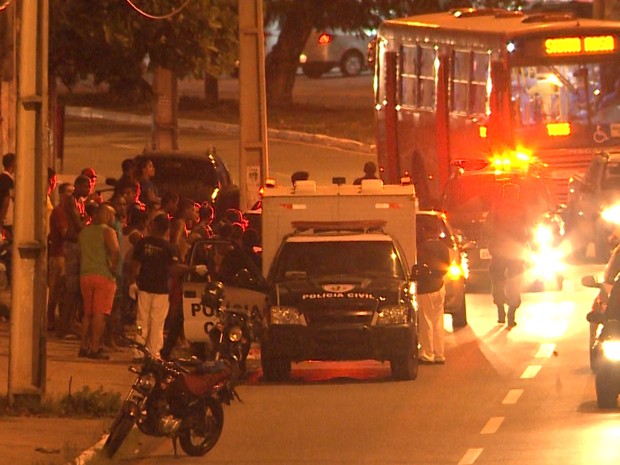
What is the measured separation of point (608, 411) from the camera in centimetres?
1636

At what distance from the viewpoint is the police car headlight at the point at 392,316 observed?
18.9 meters

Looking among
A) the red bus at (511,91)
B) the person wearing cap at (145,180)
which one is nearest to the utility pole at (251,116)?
the person wearing cap at (145,180)

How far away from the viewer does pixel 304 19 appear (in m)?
56.3

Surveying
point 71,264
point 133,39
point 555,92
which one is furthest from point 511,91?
point 71,264

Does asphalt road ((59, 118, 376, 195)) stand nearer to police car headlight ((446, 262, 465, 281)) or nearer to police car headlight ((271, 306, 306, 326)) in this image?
police car headlight ((446, 262, 465, 281))

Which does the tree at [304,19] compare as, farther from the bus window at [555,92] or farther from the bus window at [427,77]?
the bus window at [555,92]

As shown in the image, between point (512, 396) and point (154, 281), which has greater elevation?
point (154, 281)

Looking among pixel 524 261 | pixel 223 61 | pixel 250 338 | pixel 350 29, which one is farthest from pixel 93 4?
pixel 350 29

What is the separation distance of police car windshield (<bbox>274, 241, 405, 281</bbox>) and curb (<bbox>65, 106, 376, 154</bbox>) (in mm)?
28852

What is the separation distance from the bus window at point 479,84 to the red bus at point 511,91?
16 mm

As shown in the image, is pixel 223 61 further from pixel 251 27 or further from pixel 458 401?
pixel 458 401

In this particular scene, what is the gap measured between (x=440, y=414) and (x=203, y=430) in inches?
111

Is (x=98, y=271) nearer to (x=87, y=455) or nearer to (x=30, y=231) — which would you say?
(x=30, y=231)

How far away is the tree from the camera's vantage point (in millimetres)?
54000
